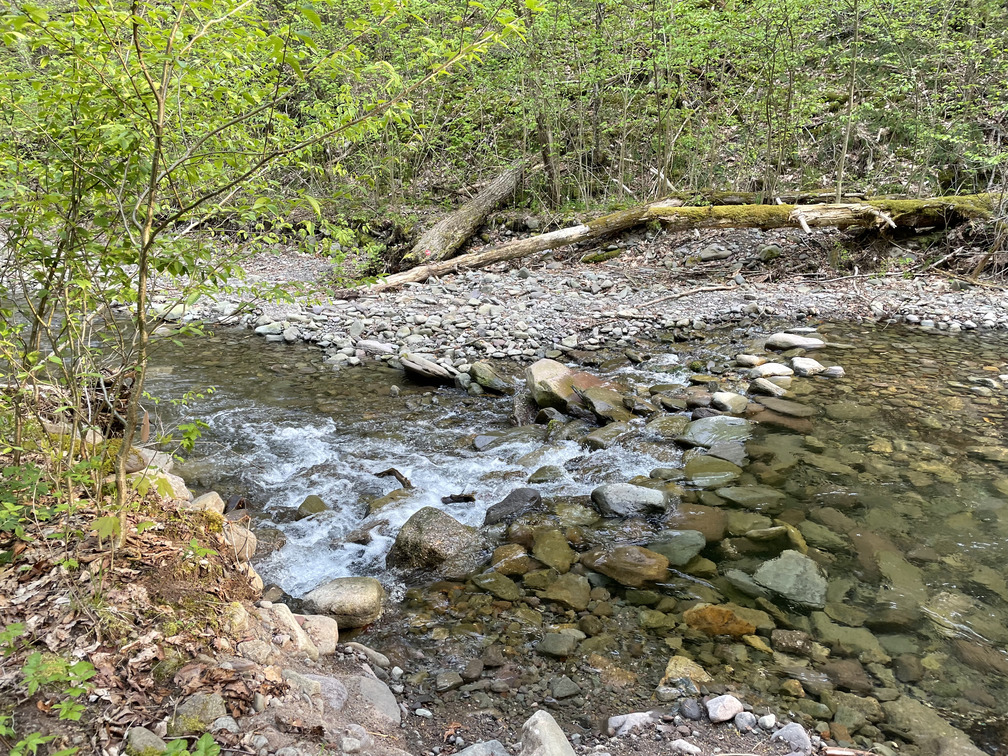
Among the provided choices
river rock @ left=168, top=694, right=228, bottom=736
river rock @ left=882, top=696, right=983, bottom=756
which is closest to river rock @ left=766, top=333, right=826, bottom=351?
river rock @ left=882, top=696, right=983, bottom=756

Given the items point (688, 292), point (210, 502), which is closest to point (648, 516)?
point (210, 502)

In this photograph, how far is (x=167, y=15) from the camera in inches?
82.0

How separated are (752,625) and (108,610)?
316 cm

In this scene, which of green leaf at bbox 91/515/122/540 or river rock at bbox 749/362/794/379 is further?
river rock at bbox 749/362/794/379

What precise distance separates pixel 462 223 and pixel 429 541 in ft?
31.2

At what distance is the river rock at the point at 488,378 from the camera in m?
7.10

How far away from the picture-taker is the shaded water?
3.38 metres

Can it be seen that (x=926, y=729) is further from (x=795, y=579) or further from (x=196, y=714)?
(x=196, y=714)

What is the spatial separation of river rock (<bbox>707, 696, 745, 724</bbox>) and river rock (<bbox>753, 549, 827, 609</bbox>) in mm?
1025

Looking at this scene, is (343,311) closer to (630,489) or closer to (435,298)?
(435,298)

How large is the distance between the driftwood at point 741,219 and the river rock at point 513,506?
262 inches

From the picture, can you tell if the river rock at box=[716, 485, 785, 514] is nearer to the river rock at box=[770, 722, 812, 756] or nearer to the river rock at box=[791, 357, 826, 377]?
the river rock at box=[770, 722, 812, 756]

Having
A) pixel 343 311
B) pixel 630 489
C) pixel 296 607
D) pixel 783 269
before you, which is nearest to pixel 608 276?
pixel 783 269

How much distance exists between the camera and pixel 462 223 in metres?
12.5
